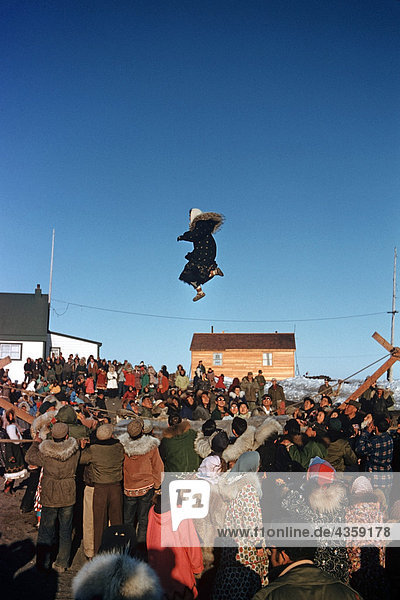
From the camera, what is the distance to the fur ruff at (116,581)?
113 inches

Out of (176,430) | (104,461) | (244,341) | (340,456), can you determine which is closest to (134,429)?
(104,461)

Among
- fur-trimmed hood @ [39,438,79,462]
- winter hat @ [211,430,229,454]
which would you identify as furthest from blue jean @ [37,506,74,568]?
winter hat @ [211,430,229,454]

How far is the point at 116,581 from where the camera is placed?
2.87 m

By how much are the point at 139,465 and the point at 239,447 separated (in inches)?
65.2

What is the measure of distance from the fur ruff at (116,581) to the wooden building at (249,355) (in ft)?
110

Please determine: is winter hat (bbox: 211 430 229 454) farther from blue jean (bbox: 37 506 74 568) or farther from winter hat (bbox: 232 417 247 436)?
blue jean (bbox: 37 506 74 568)

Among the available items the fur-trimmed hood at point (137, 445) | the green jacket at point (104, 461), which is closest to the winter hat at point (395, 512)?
the fur-trimmed hood at point (137, 445)

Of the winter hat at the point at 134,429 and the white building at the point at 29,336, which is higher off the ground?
the white building at the point at 29,336

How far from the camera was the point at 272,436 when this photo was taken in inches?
317

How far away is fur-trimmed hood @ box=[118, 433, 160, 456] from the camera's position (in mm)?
7492

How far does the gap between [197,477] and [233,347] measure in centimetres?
3076

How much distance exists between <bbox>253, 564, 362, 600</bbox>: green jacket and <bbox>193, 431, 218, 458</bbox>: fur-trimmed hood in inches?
201

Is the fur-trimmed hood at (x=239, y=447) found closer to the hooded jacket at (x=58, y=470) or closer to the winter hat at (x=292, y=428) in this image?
the winter hat at (x=292, y=428)

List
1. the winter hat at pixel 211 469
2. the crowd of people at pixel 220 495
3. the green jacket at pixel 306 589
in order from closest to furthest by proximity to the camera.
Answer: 1. the green jacket at pixel 306 589
2. the crowd of people at pixel 220 495
3. the winter hat at pixel 211 469
